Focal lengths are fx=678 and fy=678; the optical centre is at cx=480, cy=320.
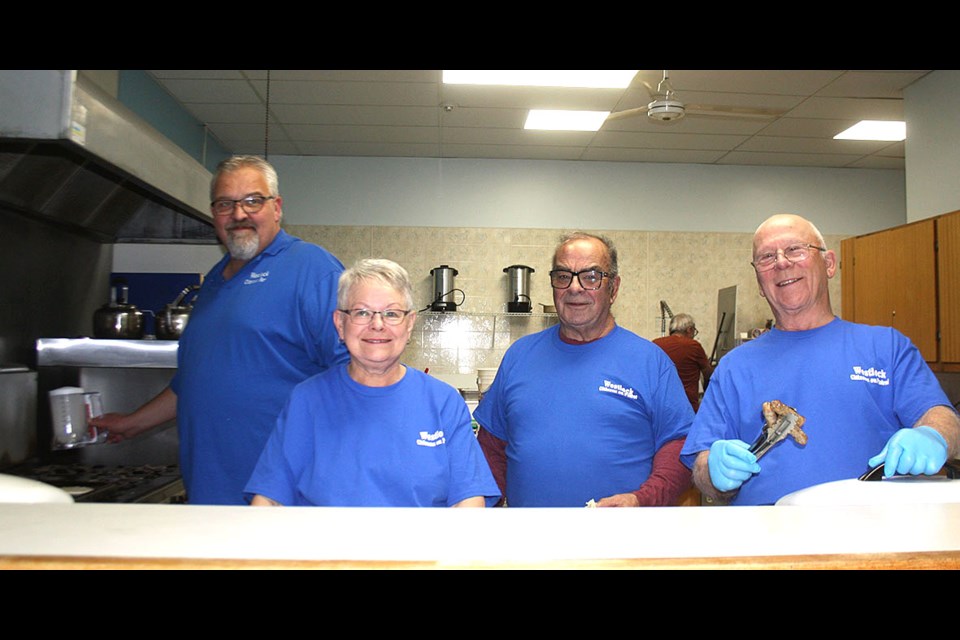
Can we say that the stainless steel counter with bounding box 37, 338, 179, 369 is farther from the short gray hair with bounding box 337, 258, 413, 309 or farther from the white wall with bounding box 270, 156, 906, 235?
the white wall with bounding box 270, 156, 906, 235

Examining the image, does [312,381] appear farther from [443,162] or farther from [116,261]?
[443,162]

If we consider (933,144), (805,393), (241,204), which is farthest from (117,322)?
(933,144)

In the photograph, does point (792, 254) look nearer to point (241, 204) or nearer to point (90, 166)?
point (241, 204)

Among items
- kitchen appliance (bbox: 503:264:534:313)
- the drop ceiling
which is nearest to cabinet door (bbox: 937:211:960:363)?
the drop ceiling

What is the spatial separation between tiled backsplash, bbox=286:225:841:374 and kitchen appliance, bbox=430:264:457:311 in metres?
0.15

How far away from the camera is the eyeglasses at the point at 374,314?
1.51 metres

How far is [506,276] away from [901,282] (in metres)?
3.30

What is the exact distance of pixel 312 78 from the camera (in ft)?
15.0

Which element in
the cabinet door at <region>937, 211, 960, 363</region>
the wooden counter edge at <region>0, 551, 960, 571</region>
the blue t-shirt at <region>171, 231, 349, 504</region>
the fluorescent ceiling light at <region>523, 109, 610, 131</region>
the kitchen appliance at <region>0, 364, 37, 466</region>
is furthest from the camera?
the fluorescent ceiling light at <region>523, 109, 610, 131</region>

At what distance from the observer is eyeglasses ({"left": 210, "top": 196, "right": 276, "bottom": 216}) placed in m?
1.96

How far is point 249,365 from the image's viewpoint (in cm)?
185

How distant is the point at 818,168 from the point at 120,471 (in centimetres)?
656

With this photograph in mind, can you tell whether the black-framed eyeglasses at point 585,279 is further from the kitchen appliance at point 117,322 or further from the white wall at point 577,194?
the white wall at point 577,194

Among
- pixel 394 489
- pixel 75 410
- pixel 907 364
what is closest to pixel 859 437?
pixel 907 364
